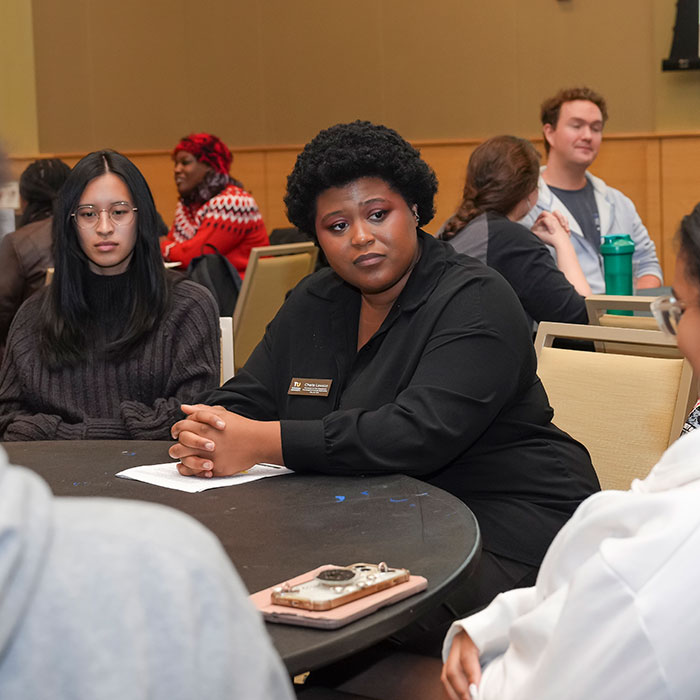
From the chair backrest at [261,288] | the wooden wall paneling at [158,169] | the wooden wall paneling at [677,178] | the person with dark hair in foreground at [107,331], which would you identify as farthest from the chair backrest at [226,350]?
the wooden wall paneling at [158,169]

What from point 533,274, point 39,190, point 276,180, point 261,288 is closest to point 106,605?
point 533,274

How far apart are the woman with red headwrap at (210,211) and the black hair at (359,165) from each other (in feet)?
10.9

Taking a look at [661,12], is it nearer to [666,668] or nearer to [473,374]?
[473,374]

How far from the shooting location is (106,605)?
2.00 feet

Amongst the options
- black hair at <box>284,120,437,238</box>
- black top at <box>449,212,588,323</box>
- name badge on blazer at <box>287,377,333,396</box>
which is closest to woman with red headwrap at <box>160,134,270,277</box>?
black top at <box>449,212,588,323</box>

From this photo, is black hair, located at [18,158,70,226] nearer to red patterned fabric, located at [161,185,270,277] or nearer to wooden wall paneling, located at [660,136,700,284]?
red patterned fabric, located at [161,185,270,277]

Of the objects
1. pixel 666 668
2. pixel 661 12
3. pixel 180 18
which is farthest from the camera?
pixel 180 18

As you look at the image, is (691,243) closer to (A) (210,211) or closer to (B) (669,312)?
(B) (669,312)

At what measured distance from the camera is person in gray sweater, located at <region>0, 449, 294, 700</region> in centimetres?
60

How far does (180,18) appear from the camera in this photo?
861 centimetres

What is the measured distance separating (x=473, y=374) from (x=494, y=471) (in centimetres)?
20

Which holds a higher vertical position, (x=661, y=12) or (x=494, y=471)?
(x=661, y=12)

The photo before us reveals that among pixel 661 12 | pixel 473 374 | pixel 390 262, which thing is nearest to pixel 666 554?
Answer: pixel 473 374

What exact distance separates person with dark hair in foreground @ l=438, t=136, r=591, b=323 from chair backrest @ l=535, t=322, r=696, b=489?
1161 millimetres
